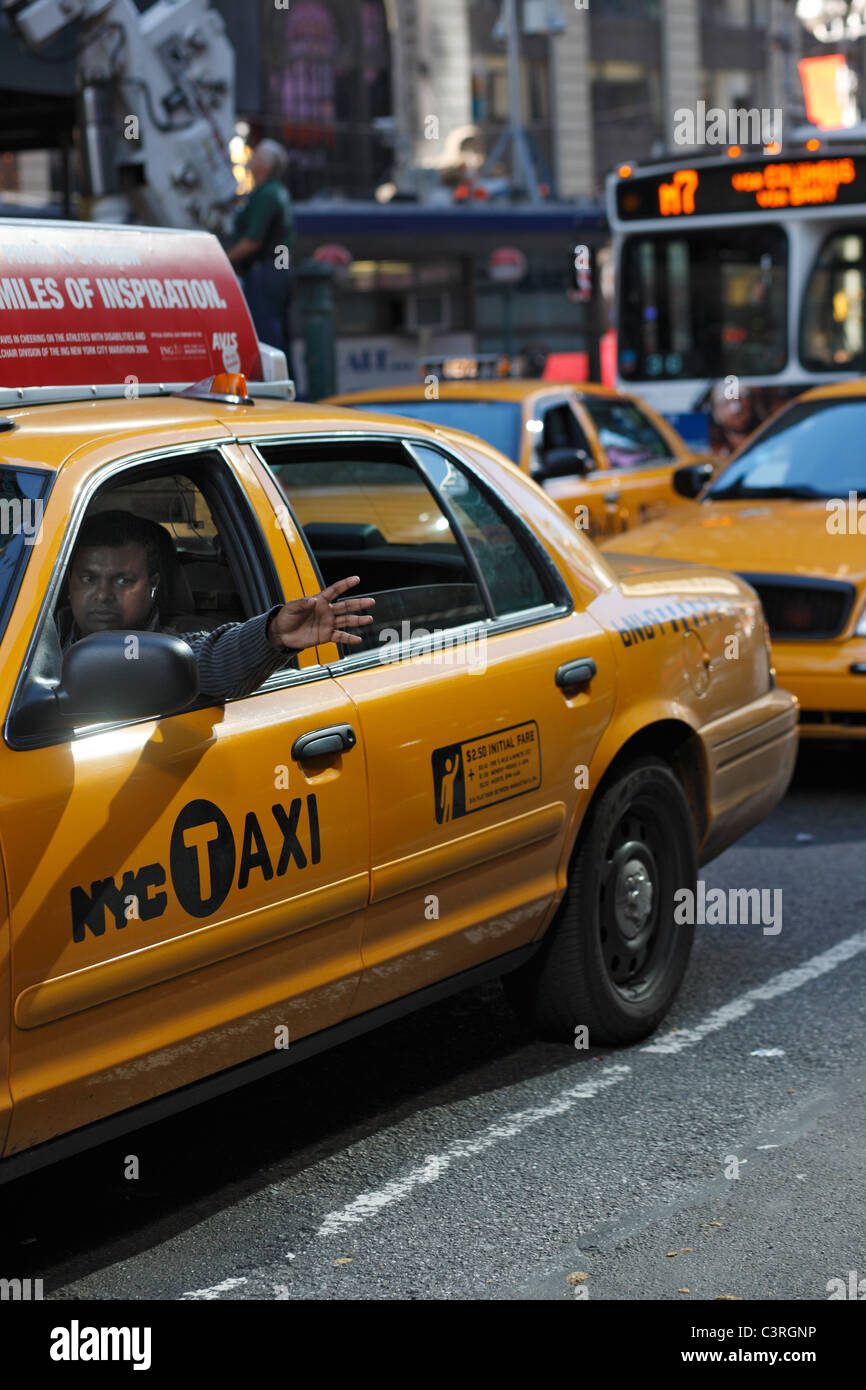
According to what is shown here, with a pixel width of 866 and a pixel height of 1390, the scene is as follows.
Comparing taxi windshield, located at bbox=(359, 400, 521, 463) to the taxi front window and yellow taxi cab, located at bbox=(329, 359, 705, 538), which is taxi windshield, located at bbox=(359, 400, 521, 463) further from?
the taxi front window

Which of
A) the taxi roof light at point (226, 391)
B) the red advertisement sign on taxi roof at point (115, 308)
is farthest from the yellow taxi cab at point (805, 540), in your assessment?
the taxi roof light at point (226, 391)

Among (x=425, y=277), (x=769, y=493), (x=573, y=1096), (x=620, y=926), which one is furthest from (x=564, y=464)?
(x=425, y=277)

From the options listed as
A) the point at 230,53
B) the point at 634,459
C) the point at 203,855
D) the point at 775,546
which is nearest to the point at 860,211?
the point at 634,459

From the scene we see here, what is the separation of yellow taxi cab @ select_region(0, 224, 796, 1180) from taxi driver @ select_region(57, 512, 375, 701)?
0.02 metres

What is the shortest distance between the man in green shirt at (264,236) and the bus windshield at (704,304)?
10.8 ft

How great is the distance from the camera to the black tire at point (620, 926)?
4.89 metres

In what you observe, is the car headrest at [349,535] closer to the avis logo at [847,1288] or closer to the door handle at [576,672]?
the door handle at [576,672]

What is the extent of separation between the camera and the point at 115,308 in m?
4.48

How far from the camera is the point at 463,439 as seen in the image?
484cm

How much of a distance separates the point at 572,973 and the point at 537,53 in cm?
4513

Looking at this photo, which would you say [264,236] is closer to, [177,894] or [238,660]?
[238,660]

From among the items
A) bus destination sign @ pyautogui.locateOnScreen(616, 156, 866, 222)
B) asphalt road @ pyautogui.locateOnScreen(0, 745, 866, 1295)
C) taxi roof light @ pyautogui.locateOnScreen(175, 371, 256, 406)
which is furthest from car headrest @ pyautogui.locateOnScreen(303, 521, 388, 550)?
bus destination sign @ pyautogui.locateOnScreen(616, 156, 866, 222)

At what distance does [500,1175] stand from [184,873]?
3.85ft

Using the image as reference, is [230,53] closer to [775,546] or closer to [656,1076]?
[775,546]
